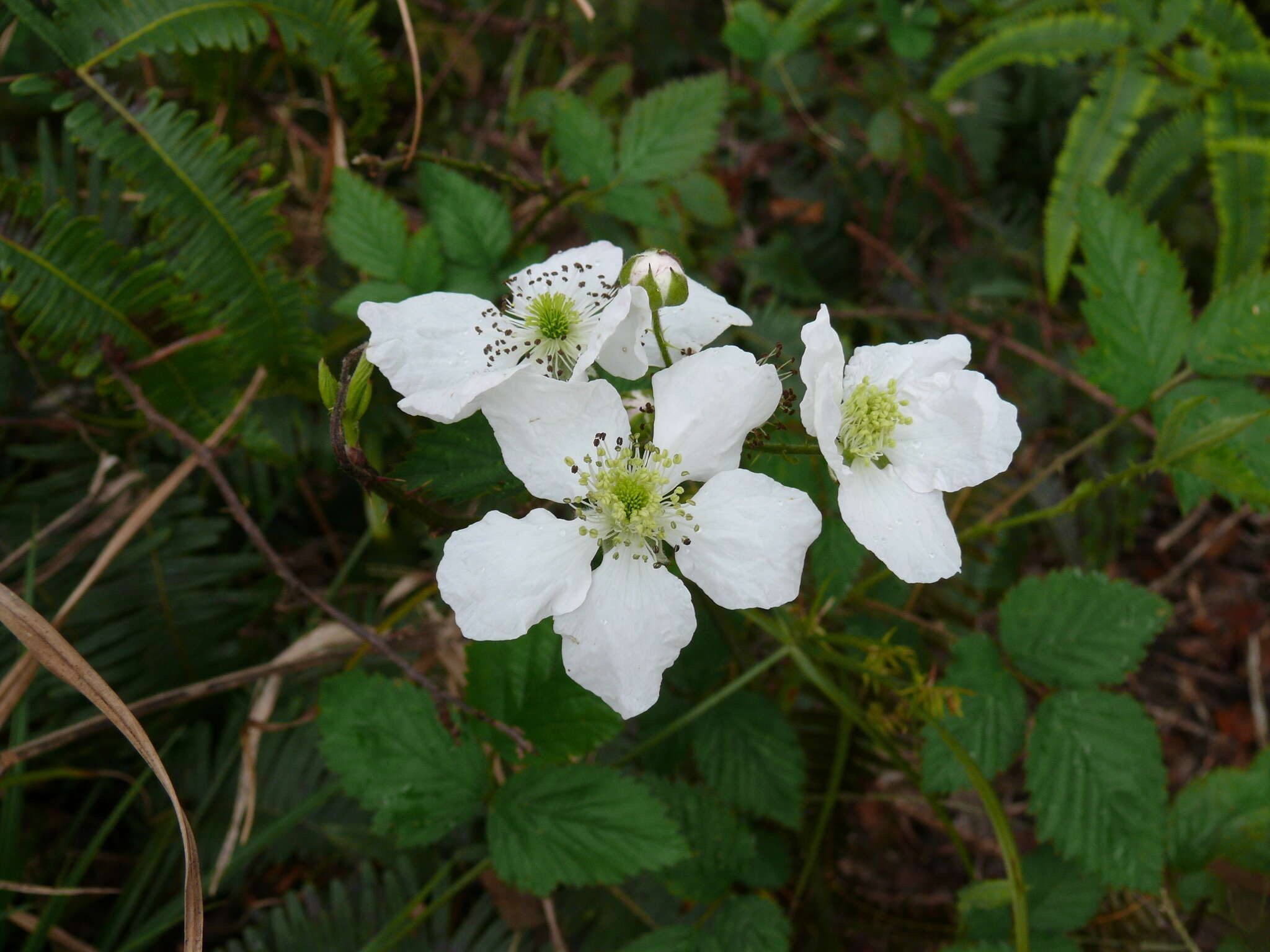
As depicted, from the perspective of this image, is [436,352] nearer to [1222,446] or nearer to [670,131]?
[670,131]

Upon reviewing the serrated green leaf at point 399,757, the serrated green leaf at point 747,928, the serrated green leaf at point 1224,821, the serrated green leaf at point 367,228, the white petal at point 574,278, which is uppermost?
the white petal at point 574,278

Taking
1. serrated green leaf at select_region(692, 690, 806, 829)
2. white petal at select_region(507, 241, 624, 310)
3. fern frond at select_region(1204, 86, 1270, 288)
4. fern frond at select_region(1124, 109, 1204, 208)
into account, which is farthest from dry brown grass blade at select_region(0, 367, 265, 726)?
fern frond at select_region(1204, 86, 1270, 288)

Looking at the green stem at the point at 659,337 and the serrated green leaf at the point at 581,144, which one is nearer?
the green stem at the point at 659,337

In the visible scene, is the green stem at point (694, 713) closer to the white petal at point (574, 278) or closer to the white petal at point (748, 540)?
the white petal at point (748, 540)

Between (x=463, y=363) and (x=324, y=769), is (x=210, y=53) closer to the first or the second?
(x=463, y=363)

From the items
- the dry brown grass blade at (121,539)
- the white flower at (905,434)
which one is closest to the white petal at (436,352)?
the white flower at (905,434)

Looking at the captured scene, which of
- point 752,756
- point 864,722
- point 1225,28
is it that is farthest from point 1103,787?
point 1225,28
